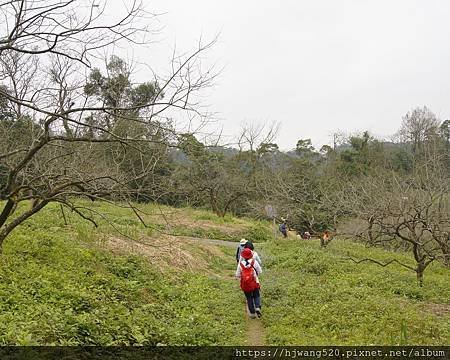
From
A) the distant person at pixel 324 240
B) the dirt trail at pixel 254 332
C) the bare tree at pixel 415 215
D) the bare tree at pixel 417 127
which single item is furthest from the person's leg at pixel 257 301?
the bare tree at pixel 417 127

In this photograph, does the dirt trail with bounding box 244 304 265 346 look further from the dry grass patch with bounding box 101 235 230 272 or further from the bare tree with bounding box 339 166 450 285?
the bare tree with bounding box 339 166 450 285

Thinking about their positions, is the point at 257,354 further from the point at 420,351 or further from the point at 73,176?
the point at 73,176

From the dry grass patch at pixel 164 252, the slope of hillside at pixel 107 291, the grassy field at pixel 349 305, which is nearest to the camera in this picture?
the slope of hillside at pixel 107 291

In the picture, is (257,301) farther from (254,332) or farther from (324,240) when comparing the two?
(324,240)

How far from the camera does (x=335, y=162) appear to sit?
145 ft

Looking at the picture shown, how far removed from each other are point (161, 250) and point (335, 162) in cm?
3370

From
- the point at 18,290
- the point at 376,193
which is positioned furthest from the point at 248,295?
the point at 376,193

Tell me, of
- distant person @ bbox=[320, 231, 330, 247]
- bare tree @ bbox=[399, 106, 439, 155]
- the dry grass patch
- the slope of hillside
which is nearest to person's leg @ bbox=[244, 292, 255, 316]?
the slope of hillside

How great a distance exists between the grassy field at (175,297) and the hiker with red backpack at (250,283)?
301mm

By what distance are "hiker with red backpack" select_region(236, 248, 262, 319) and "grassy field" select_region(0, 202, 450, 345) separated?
0.30 meters

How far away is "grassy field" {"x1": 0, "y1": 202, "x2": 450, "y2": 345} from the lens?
6.57 meters

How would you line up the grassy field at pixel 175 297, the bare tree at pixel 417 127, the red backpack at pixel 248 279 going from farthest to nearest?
the bare tree at pixel 417 127, the red backpack at pixel 248 279, the grassy field at pixel 175 297

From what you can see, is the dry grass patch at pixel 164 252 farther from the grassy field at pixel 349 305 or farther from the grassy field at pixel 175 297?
the grassy field at pixel 349 305

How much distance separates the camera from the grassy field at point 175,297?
6.57 m
